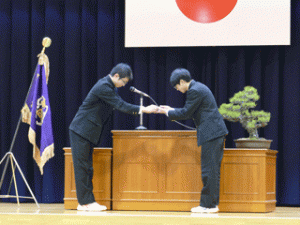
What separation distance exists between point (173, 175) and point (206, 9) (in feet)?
7.16

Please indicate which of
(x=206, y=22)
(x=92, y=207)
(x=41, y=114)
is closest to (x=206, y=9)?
(x=206, y=22)

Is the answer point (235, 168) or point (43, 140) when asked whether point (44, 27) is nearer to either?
point (43, 140)

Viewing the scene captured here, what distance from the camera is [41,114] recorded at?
16.0 feet

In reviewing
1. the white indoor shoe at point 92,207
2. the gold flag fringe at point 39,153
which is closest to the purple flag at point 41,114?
the gold flag fringe at point 39,153

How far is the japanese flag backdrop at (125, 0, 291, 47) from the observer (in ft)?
17.1

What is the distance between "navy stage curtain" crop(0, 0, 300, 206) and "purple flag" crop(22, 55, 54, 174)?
74cm

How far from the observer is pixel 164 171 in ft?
14.1

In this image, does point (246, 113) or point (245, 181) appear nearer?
point (245, 181)

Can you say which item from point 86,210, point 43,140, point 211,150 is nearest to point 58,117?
point 43,140

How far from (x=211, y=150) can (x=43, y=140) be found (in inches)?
74.2

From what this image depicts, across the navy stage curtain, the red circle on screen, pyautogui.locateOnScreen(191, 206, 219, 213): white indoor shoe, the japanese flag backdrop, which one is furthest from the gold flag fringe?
the red circle on screen

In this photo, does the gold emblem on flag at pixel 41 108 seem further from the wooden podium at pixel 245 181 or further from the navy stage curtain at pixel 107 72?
the wooden podium at pixel 245 181

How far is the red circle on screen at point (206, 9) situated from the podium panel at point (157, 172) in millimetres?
1724

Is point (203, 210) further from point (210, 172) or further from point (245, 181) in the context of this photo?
point (245, 181)
